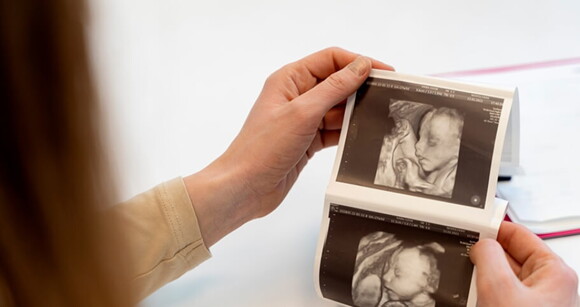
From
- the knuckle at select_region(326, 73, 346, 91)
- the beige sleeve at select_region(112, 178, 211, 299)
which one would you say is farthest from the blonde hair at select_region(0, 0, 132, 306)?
the knuckle at select_region(326, 73, 346, 91)

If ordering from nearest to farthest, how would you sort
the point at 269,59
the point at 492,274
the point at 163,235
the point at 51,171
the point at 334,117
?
1. the point at 51,171
2. the point at 492,274
3. the point at 163,235
4. the point at 334,117
5. the point at 269,59

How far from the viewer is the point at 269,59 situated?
4.21 feet

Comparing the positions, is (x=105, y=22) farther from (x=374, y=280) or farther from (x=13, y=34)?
(x=374, y=280)

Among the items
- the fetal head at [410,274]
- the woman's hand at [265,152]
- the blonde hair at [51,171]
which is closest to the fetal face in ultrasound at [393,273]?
the fetal head at [410,274]

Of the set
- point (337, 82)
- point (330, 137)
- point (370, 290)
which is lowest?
point (370, 290)

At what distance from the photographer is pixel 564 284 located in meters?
0.74

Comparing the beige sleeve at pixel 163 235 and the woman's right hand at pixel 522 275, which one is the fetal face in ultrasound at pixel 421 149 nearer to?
the woman's right hand at pixel 522 275

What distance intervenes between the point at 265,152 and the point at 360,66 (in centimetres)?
17

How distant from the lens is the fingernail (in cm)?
88

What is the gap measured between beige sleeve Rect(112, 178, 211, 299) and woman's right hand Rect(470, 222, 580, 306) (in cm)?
35

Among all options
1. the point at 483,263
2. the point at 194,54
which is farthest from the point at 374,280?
the point at 194,54

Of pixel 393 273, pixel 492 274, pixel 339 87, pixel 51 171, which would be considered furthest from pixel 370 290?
pixel 51 171

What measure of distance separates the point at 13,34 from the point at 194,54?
1.00 metres

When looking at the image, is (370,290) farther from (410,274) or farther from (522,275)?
(522,275)
